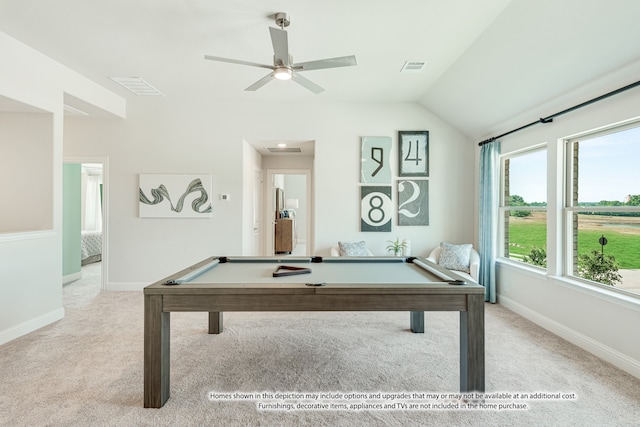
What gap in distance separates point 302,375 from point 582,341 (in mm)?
2521

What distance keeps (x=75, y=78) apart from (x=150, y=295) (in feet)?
11.0

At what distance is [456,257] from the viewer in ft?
13.8

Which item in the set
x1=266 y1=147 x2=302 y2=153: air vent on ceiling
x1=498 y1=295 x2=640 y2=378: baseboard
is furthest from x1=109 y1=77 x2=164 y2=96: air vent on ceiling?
x1=498 y1=295 x2=640 y2=378: baseboard

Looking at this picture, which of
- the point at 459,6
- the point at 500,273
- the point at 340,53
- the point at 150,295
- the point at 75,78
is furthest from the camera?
the point at 500,273

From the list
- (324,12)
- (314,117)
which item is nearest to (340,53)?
(324,12)

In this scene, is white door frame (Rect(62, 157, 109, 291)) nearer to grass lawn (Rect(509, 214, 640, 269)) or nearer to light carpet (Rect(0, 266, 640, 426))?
light carpet (Rect(0, 266, 640, 426))

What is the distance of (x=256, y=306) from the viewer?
1.90 meters

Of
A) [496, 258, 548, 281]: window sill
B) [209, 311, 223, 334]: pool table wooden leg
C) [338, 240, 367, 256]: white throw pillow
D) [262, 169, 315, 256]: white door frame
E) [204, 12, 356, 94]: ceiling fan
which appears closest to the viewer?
[204, 12, 356, 94]: ceiling fan

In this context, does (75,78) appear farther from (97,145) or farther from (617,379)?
(617,379)

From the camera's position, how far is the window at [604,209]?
8.37ft

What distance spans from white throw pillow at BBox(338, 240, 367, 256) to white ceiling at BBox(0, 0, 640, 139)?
2.17 meters

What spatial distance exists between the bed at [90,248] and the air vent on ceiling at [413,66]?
6.96m

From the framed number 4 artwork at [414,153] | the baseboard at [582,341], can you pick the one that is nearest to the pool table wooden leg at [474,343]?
the baseboard at [582,341]

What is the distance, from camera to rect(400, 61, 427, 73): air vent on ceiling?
11.2 feet
